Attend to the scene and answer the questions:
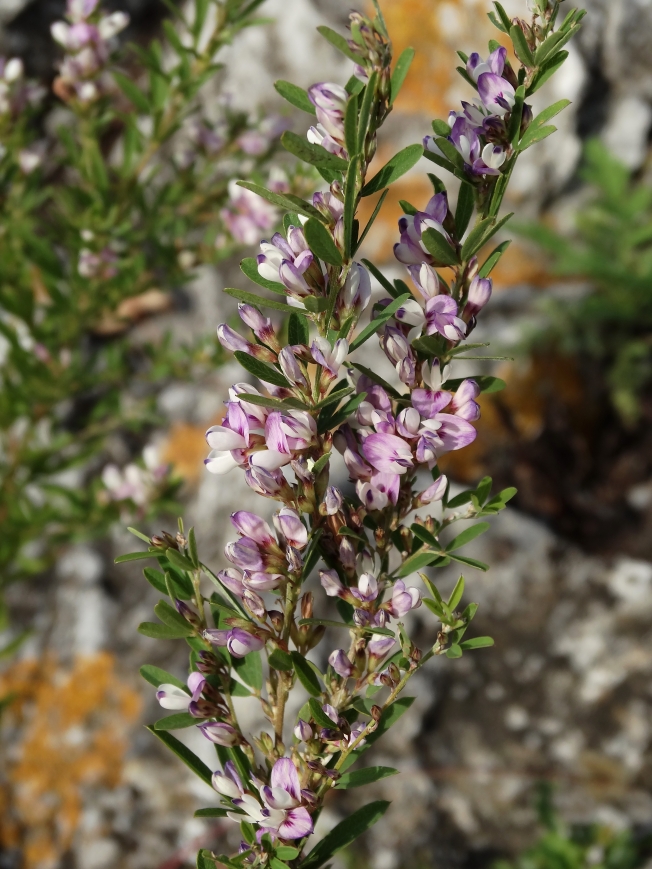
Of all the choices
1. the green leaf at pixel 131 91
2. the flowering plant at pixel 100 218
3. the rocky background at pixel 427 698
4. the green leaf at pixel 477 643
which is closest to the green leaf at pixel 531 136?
the green leaf at pixel 477 643

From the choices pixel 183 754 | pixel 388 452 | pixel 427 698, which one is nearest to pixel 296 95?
pixel 388 452

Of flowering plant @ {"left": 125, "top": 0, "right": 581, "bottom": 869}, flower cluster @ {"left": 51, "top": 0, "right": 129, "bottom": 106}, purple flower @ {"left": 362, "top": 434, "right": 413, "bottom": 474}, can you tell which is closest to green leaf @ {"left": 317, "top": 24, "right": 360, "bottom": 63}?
flowering plant @ {"left": 125, "top": 0, "right": 581, "bottom": 869}

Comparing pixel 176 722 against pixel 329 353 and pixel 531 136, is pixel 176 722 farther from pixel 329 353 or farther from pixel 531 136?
pixel 531 136

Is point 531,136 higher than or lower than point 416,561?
higher

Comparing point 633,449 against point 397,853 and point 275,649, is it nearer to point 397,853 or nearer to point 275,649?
point 397,853

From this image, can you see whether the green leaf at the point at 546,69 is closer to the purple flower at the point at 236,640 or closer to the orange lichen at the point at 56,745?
the purple flower at the point at 236,640
